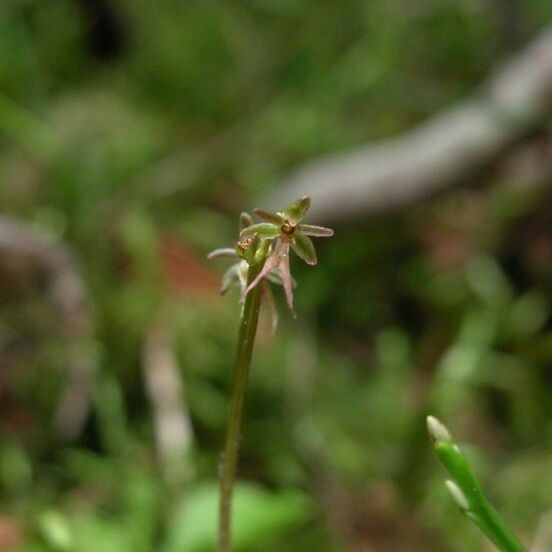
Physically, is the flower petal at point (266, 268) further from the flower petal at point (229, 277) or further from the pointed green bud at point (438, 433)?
the pointed green bud at point (438, 433)

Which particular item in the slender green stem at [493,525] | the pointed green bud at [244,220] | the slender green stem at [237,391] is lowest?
the slender green stem at [493,525]

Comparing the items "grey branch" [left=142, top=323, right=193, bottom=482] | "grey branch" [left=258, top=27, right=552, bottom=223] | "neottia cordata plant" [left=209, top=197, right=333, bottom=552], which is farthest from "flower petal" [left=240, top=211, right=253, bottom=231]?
"grey branch" [left=258, top=27, right=552, bottom=223]

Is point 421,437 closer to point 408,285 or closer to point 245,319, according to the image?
point 408,285

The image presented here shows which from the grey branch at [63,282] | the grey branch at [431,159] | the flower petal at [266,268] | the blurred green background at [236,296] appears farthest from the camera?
the grey branch at [431,159]

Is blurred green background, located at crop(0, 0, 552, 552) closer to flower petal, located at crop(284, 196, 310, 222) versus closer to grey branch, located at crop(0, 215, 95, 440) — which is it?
grey branch, located at crop(0, 215, 95, 440)

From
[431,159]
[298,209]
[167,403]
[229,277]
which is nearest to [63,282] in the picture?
[167,403]

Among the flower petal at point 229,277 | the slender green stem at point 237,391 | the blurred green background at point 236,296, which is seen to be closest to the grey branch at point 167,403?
the blurred green background at point 236,296
